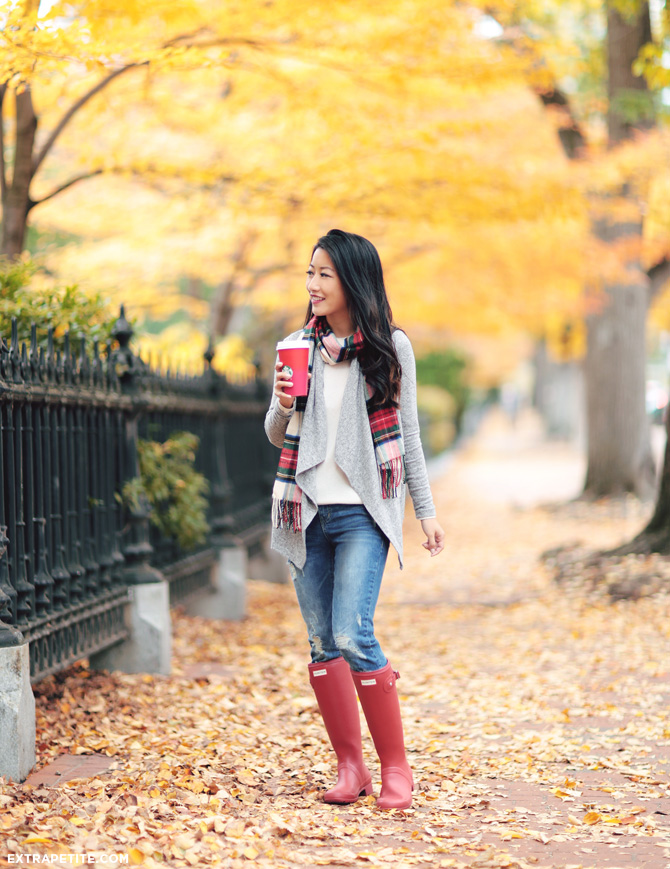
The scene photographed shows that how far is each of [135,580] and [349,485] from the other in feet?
8.07

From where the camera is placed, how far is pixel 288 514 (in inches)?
142

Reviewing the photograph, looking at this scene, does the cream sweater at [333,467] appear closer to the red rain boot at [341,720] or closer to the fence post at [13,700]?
the red rain boot at [341,720]

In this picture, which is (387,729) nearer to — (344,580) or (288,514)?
(344,580)

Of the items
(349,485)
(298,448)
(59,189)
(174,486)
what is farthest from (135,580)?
(59,189)

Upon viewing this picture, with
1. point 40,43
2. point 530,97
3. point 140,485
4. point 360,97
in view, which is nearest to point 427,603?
point 140,485

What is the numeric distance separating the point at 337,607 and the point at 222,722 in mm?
1648

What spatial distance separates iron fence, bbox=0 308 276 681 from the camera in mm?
4148

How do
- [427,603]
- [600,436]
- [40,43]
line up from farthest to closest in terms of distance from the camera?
[600,436], [427,603], [40,43]

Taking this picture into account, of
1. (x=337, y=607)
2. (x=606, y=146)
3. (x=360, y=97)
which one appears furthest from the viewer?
(x=606, y=146)

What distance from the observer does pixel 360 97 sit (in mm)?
9828

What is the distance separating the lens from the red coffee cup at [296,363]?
3.43 m

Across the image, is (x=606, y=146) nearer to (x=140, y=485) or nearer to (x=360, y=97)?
(x=360, y=97)

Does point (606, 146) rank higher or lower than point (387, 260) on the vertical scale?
higher

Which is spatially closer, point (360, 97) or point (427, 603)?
point (427, 603)
